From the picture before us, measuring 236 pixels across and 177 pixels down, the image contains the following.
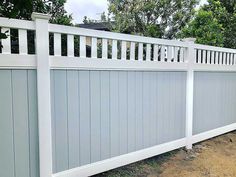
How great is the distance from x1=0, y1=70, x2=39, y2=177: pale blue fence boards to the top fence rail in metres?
0.15

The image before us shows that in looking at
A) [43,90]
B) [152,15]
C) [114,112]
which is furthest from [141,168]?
[152,15]

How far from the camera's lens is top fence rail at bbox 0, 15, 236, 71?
2162 millimetres

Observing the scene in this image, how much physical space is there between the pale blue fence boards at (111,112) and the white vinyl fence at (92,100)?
0.04ft

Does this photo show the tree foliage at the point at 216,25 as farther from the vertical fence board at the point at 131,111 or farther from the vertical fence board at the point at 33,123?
the vertical fence board at the point at 33,123

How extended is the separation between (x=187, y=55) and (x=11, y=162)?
9.48 feet

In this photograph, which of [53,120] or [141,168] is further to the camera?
[141,168]

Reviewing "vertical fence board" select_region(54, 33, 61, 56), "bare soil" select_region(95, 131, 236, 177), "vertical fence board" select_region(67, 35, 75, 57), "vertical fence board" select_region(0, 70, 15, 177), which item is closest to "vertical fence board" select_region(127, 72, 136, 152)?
"bare soil" select_region(95, 131, 236, 177)

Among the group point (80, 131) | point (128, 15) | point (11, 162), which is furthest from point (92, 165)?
point (128, 15)

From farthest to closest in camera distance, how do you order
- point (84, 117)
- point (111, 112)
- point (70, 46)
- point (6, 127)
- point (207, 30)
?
point (207, 30) → point (111, 112) → point (84, 117) → point (70, 46) → point (6, 127)

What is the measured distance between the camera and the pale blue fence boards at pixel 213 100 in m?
4.14

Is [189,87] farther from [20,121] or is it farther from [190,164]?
[20,121]

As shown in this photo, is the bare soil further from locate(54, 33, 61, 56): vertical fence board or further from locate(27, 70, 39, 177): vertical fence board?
locate(54, 33, 61, 56): vertical fence board

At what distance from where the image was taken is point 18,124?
2.18 m

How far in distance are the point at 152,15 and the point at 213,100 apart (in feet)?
17.4
